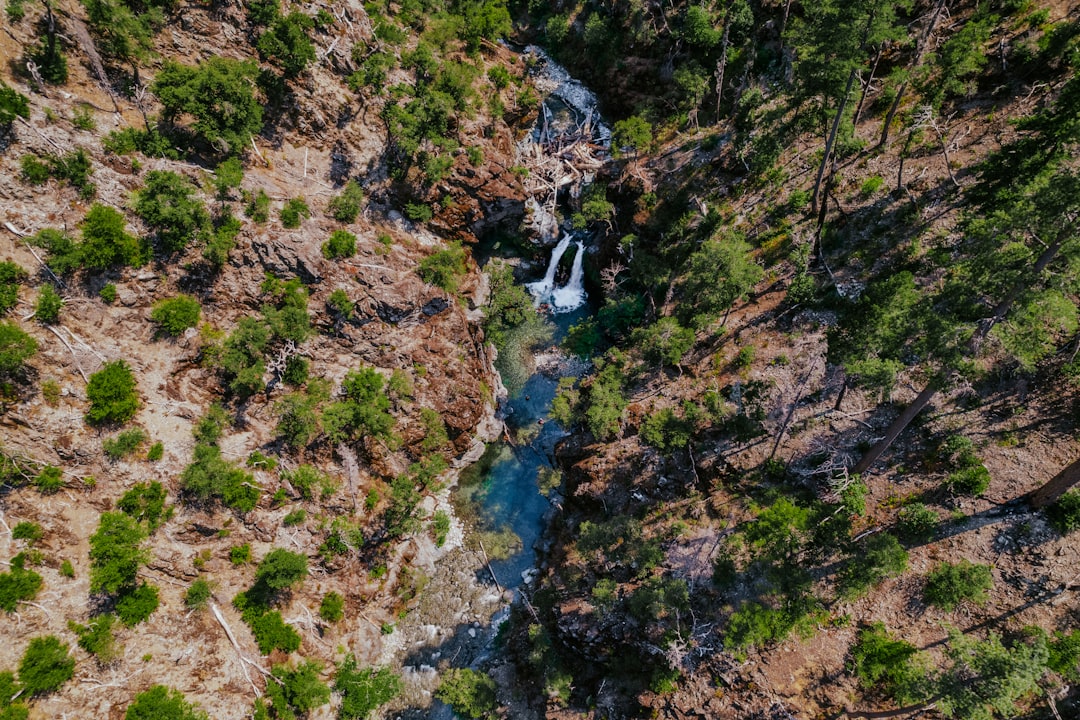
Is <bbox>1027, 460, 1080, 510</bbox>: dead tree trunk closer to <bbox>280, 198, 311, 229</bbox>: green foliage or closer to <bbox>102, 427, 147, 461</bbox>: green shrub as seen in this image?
<bbox>280, 198, 311, 229</bbox>: green foliage

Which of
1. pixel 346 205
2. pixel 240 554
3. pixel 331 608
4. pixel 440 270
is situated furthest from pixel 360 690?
pixel 346 205

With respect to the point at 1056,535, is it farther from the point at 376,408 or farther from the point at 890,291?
the point at 376,408

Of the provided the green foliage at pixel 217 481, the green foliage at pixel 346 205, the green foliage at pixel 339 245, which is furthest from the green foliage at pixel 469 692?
the green foliage at pixel 346 205

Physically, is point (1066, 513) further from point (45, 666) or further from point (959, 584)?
point (45, 666)

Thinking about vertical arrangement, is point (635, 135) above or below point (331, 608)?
above

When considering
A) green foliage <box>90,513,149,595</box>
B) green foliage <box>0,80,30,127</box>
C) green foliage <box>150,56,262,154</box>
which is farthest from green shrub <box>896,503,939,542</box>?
green foliage <box>0,80,30,127</box>

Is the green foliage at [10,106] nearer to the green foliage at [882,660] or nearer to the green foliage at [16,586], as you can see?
the green foliage at [16,586]
